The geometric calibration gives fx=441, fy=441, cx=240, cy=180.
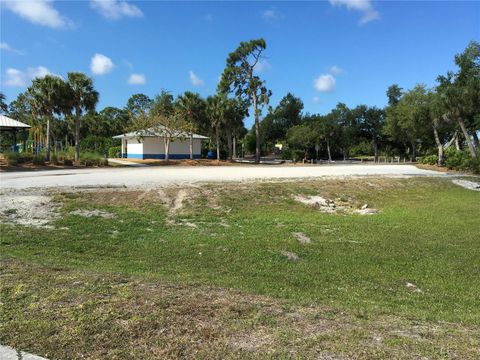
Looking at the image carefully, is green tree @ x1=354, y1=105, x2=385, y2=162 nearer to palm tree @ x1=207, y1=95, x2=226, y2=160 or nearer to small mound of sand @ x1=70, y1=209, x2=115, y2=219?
palm tree @ x1=207, y1=95, x2=226, y2=160

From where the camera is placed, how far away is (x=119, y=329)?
3709 mm

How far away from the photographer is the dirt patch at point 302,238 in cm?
984

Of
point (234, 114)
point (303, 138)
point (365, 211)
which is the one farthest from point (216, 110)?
point (365, 211)

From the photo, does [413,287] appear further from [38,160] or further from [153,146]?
[153,146]

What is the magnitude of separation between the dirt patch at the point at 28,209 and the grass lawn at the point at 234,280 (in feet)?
1.34

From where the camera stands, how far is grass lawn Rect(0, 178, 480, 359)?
3543mm

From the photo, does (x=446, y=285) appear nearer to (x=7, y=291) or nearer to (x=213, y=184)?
(x=7, y=291)

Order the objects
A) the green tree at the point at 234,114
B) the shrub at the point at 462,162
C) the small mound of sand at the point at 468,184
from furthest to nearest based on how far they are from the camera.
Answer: the green tree at the point at 234,114 → the shrub at the point at 462,162 → the small mound of sand at the point at 468,184

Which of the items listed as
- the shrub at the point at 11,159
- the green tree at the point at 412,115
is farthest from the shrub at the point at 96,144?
the green tree at the point at 412,115

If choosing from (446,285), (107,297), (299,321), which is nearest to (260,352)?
(299,321)

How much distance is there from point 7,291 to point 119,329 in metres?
1.75

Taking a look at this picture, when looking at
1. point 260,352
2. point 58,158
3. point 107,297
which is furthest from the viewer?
point 58,158

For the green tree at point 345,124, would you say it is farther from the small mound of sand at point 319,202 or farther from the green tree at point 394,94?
the small mound of sand at point 319,202

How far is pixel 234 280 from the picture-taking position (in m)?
6.32
